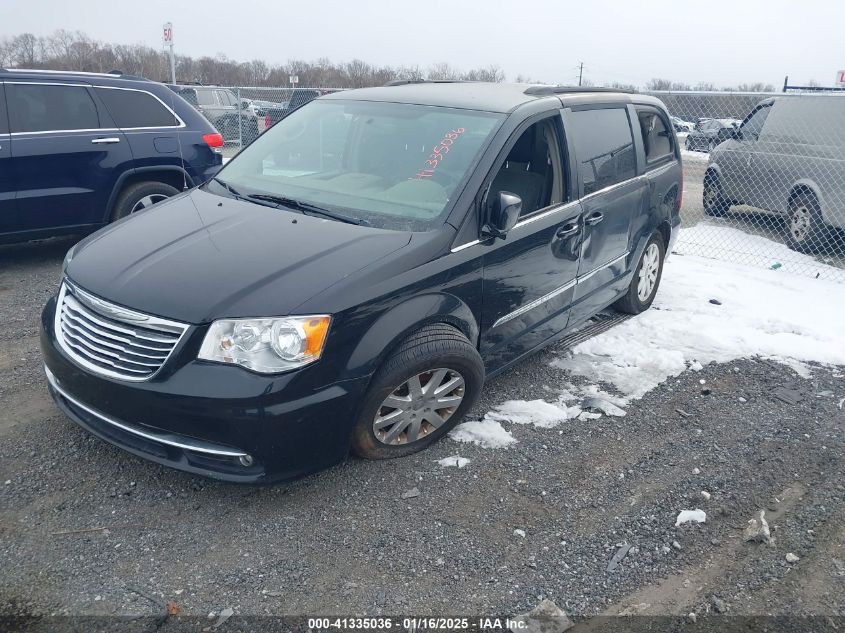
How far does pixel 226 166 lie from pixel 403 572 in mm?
2869

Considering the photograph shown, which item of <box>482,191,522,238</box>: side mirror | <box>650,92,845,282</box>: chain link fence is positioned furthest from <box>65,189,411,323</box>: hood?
<box>650,92,845,282</box>: chain link fence

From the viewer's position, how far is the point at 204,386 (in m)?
2.70

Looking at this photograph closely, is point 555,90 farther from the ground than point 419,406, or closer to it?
farther from the ground

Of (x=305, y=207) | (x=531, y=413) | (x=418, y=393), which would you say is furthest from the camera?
(x=531, y=413)

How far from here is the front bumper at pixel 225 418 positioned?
2.71 m

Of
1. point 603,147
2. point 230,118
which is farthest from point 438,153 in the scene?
point 230,118

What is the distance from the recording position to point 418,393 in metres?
3.33

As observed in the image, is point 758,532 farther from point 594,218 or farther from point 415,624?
point 594,218

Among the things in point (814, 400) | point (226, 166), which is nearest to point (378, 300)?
point (226, 166)

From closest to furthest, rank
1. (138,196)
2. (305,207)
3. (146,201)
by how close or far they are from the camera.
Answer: (305,207), (138,196), (146,201)

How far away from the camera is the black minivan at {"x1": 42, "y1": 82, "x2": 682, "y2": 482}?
276 centimetres

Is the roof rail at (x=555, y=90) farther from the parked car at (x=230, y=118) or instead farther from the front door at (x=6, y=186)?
the parked car at (x=230, y=118)

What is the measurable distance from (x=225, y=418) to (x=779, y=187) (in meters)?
8.23

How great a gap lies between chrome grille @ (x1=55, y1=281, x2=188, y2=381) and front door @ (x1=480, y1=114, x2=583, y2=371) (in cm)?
163
